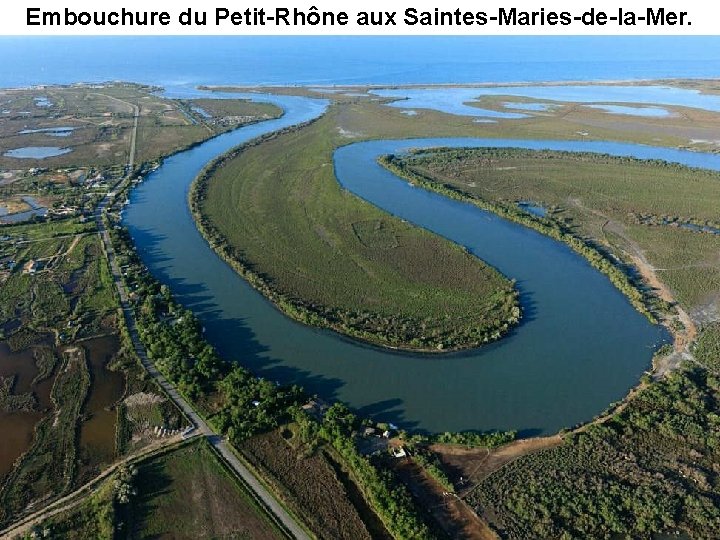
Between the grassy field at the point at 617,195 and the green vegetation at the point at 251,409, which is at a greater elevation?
the grassy field at the point at 617,195

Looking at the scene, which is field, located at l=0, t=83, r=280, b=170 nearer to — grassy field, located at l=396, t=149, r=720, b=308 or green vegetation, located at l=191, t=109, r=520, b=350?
green vegetation, located at l=191, t=109, r=520, b=350

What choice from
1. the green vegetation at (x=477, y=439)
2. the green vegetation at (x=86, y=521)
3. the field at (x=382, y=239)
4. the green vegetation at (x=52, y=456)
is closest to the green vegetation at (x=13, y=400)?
the green vegetation at (x=52, y=456)

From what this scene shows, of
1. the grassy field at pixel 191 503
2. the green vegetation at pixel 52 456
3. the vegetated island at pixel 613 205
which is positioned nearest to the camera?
the grassy field at pixel 191 503

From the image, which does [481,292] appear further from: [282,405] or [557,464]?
[282,405]

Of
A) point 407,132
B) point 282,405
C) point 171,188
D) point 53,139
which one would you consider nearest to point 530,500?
point 282,405

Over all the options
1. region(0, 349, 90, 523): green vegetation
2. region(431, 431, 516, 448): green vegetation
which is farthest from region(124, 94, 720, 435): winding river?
region(0, 349, 90, 523): green vegetation

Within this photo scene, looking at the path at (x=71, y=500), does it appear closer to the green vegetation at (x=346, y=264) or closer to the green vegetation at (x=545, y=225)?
the green vegetation at (x=346, y=264)
